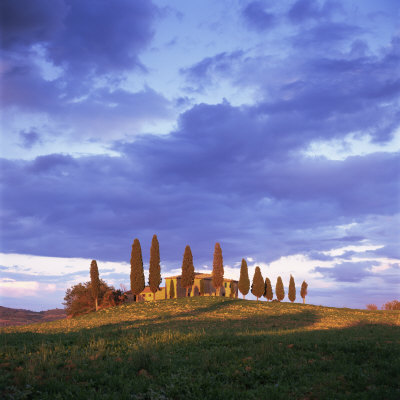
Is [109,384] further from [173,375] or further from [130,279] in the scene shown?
[130,279]

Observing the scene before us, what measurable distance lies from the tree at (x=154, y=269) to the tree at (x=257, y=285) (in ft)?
84.7

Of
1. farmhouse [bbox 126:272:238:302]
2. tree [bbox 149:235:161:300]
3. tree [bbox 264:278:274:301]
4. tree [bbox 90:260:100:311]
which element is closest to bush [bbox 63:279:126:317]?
tree [bbox 90:260:100:311]

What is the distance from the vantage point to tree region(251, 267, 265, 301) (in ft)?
264

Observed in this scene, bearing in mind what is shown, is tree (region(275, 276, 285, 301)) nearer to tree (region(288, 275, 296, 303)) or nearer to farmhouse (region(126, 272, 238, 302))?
tree (region(288, 275, 296, 303))

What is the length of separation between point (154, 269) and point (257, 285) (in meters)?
27.5

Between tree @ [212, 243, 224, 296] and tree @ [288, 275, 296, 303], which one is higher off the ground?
tree @ [212, 243, 224, 296]

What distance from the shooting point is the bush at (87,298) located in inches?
2549

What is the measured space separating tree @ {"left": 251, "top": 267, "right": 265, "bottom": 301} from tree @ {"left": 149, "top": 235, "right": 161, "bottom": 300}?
2581 cm

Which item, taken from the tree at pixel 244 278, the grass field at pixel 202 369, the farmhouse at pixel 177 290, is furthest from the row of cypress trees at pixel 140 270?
the grass field at pixel 202 369

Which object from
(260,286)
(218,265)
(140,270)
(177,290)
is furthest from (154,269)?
(260,286)

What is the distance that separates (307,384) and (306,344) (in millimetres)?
4122

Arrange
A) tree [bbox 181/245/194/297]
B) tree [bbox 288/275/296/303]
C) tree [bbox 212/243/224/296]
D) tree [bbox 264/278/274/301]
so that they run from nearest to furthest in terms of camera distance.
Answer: tree [bbox 181/245/194/297], tree [bbox 212/243/224/296], tree [bbox 264/278/274/301], tree [bbox 288/275/296/303]

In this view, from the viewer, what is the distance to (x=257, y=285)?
264 ft

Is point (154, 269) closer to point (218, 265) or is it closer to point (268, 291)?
point (218, 265)
